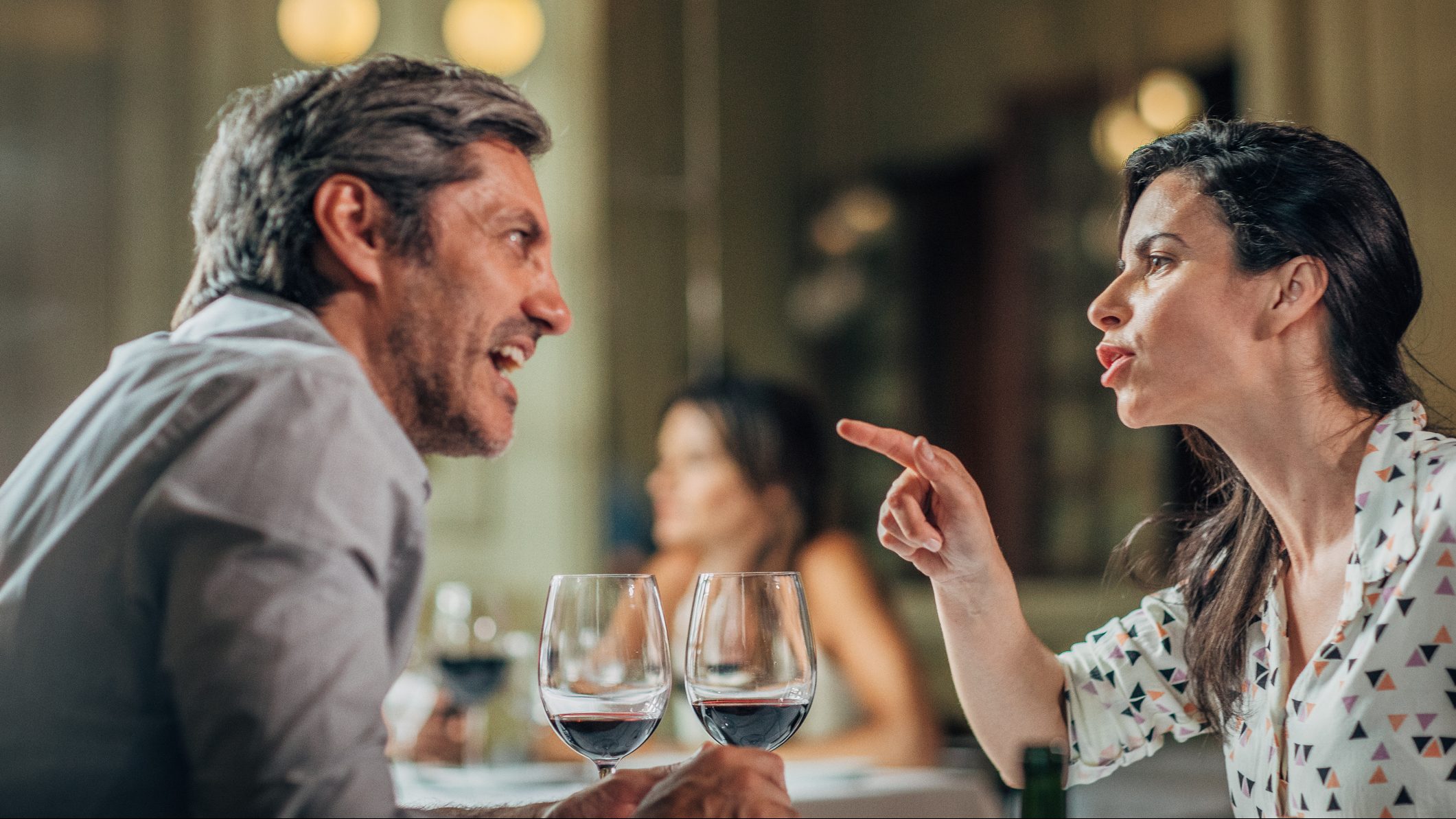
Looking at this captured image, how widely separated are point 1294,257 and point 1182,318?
12cm

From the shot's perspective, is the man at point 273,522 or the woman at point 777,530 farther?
the woman at point 777,530

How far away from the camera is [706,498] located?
Result: 9.87 ft

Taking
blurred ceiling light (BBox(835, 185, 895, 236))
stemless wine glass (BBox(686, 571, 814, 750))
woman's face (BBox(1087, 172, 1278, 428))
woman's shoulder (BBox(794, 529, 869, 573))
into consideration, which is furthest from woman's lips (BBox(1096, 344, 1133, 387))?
blurred ceiling light (BBox(835, 185, 895, 236))

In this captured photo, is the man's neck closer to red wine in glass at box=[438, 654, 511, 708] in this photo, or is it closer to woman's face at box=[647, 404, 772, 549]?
red wine in glass at box=[438, 654, 511, 708]

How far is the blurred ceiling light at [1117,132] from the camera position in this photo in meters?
4.92

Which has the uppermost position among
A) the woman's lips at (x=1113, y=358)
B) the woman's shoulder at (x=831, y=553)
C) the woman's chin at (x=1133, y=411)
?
the woman's lips at (x=1113, y=358)

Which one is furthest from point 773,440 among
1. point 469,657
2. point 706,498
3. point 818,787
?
point 818,787

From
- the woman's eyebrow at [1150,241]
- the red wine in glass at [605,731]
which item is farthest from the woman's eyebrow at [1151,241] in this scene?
the red wine in glass at [605,731]

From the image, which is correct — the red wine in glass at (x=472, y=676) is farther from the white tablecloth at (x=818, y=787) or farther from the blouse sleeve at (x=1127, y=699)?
the blouse sleeve at (x=1127, y=699)

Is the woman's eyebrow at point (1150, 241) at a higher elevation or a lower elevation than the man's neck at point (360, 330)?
higher

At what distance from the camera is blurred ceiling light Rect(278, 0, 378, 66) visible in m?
3.48

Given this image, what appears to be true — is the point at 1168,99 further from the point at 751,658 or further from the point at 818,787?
the point at 751,658

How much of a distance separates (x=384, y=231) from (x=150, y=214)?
3.14 metres

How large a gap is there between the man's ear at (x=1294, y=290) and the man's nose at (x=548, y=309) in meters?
0.69
